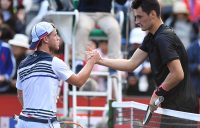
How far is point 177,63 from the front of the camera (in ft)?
27.3

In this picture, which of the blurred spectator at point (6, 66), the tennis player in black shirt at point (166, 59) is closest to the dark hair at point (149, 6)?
the tennis player in black shirt at point (166, 59)

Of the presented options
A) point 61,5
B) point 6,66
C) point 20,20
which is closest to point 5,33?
point 20,20

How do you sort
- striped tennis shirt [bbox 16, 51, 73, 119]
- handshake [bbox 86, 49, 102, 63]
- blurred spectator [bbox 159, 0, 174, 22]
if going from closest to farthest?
striped tennis shirt [bbox 16, 51, 73, 119] → handshake [bbox 86, 49, 102, 63] → blurred spectator [bbox 159, 0, 174, 22]

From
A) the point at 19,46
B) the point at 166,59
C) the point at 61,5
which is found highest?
the point at 61,5

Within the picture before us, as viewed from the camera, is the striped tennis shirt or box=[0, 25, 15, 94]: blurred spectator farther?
box=[0, 25, 15, 94]: blurred spectator

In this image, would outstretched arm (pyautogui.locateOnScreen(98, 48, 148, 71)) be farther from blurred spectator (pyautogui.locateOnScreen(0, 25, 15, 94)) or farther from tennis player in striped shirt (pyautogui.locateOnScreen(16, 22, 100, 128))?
blurred spectator (pyautogui.locateOnScreen(0, 25, 15, 94))

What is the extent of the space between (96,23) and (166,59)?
191 inches

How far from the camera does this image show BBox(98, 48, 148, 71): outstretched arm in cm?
912

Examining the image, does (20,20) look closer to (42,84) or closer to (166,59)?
(42,84)

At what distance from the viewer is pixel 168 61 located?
8.34m

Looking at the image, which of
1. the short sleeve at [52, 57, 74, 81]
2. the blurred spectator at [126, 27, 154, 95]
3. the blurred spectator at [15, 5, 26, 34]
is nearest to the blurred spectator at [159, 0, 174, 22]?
the blurred spectator at [126, 27, 154, 95]

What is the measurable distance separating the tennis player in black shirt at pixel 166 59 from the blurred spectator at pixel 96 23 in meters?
3.97

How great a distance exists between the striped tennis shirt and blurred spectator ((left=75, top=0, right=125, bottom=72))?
4.32 metres

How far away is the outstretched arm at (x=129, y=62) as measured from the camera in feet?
29.9
